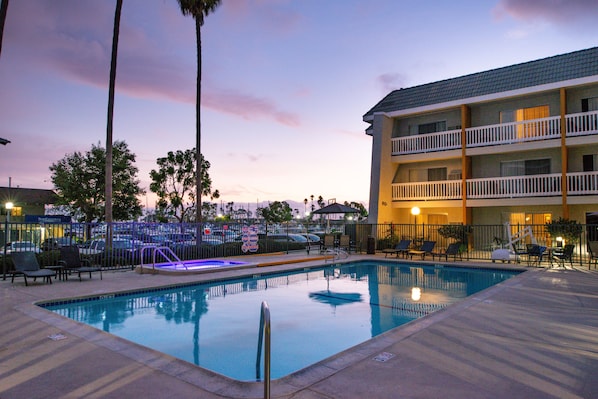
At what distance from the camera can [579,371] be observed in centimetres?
450

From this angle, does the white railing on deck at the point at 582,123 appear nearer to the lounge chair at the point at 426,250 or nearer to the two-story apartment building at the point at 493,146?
the two-story apartment building at the point at 493,146

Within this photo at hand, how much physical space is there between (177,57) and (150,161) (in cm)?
1019

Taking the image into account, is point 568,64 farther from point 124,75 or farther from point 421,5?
point 124,75

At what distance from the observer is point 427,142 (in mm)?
22953

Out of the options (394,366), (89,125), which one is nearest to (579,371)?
(394,366)

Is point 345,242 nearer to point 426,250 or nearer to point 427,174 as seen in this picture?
point 426,250

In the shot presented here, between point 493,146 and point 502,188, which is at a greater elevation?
point 493,146

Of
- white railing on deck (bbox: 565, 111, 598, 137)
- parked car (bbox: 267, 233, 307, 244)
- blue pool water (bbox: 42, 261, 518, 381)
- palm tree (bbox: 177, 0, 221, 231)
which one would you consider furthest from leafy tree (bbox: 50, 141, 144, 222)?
white railing on deck (bbox: 565, 111, 598, 137)

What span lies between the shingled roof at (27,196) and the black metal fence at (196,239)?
4013 centimetres

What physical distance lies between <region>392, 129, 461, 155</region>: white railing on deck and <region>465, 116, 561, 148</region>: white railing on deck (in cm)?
80

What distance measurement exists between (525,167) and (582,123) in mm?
3370

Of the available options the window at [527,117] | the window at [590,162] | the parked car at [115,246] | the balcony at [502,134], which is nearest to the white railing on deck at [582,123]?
the balcony at [502,134]

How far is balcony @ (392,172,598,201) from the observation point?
18422 mm

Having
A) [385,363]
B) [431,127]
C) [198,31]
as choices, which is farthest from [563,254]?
[198,31]
